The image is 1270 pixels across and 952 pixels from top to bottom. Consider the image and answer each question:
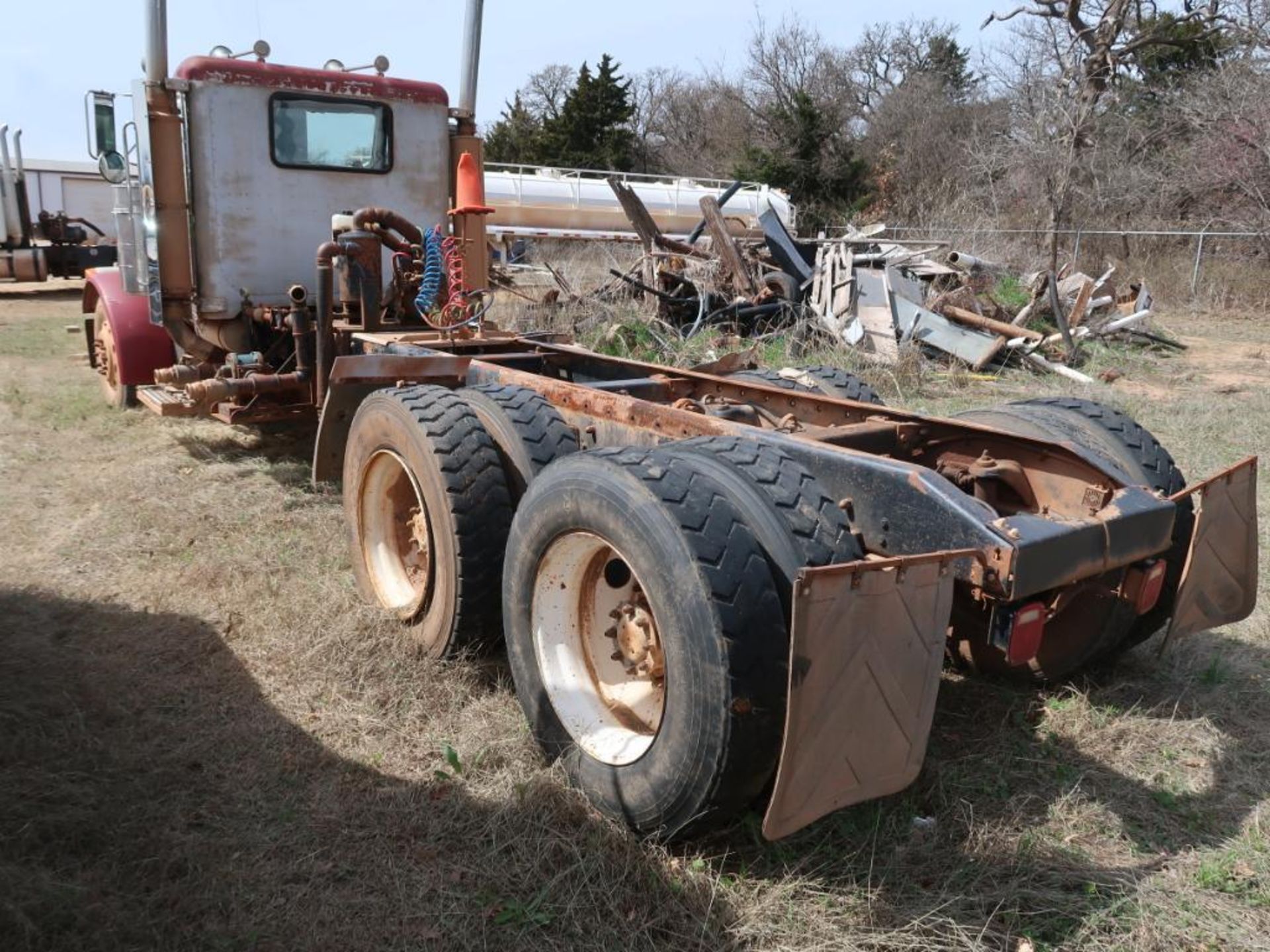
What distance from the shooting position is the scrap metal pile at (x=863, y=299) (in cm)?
1175

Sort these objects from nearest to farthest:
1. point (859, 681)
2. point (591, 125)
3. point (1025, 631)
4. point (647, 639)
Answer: point (859, 681), point (1025, 631), point (647, 639), point (591, 125)

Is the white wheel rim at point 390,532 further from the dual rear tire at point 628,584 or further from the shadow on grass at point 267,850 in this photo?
the shadow on grass at point 267,850

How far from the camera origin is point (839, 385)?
4.79 meters

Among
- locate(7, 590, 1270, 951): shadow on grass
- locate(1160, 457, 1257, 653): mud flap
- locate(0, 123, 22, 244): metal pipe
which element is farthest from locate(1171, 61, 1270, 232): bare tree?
locate(0, 123, 22, 244): metal pipe

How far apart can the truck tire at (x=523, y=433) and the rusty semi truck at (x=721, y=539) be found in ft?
0.03

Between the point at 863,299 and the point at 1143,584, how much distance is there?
9393 mm

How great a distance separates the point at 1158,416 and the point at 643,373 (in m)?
5.96

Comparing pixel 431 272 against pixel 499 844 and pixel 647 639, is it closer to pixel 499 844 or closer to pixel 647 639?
pixel 647 639

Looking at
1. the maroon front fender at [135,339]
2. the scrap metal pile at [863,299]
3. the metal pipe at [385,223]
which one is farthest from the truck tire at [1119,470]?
the scrap metal pile at [863,299]

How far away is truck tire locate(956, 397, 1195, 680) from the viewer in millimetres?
3250

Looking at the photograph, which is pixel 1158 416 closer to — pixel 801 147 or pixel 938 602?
pixel 938 602

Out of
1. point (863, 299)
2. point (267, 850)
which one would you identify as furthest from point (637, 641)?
point (863, 299)

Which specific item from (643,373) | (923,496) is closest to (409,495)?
(643,373)

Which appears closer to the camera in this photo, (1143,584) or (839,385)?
(1143,584)
